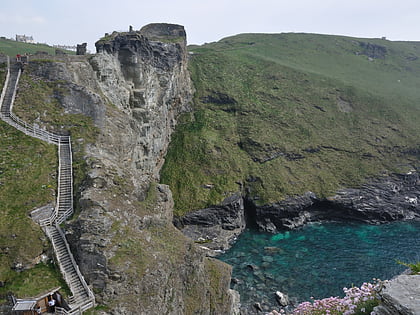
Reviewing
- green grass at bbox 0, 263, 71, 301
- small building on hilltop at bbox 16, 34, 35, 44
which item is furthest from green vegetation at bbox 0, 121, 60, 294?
small building on hilltop at bbox 16, 34, 35, 44

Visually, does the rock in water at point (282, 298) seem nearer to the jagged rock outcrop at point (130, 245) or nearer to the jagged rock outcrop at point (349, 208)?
the jagged rock outcrop at point (130, 245)

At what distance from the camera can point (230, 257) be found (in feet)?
180

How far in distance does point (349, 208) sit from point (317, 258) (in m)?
23.3

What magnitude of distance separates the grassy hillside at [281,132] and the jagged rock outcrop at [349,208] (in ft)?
8.77

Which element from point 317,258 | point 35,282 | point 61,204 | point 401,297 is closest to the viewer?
point 401,297

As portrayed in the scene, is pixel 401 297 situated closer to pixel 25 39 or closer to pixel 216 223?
pixel 216 223

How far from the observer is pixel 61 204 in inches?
1140

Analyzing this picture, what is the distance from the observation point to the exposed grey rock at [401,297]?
394 inches

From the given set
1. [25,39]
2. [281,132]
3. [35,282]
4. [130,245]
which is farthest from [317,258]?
[25,39]

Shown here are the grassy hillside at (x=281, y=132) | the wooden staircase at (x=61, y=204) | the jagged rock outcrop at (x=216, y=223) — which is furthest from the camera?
the grassy hillside at (x=281, y=132)

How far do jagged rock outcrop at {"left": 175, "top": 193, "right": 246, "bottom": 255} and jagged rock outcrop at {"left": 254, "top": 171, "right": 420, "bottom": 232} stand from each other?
18.2 feet

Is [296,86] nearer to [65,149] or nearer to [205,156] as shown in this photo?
[205,156]

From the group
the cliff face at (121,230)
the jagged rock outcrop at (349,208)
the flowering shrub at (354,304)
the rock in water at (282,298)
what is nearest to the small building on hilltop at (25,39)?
the cliff face at (121,230)

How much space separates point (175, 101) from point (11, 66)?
4698 cm
